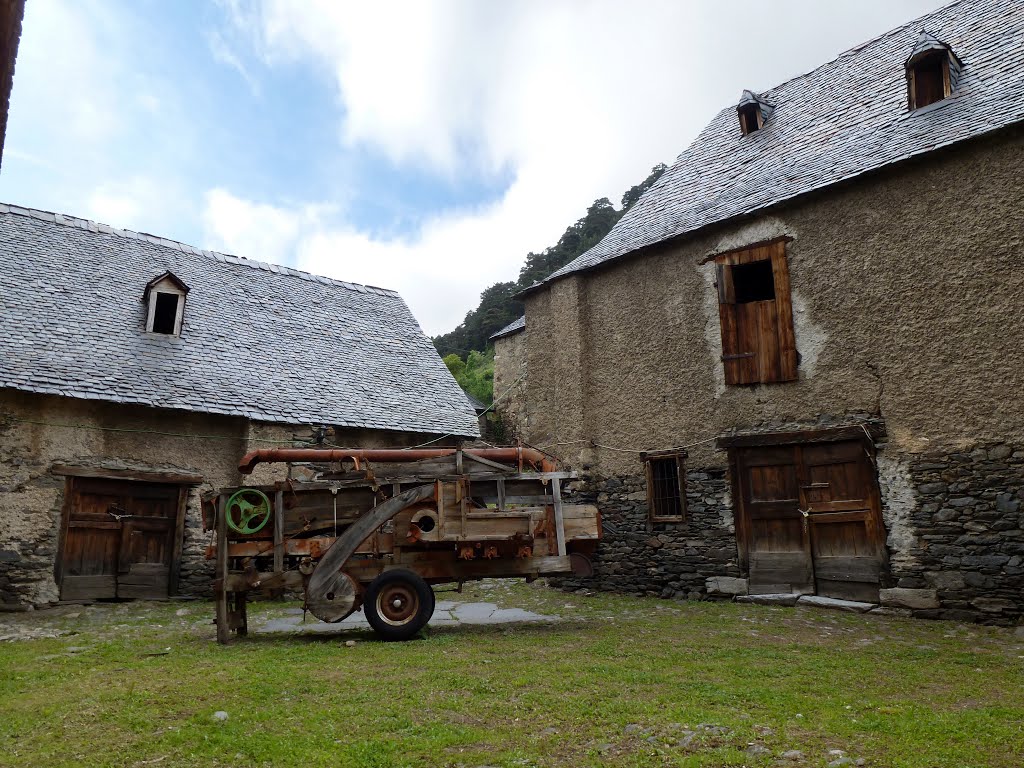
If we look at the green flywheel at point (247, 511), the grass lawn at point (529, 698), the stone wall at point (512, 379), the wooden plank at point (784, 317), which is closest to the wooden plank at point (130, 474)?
the grass lawn at point (529, 698)

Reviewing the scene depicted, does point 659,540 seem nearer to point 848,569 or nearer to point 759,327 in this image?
point 848,569

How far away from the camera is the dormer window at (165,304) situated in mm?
13375

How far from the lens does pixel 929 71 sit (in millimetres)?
11070

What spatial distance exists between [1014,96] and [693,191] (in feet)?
16.4

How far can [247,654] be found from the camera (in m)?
6.74

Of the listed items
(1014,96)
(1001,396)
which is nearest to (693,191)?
(1014,96)

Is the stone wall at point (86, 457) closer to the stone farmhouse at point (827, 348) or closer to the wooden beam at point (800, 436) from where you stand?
the stone farmhouse at point (827, 348)

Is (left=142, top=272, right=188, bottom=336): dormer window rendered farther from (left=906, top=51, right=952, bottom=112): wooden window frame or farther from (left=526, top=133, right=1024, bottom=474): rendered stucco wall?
(left=906, top=51, right=952, bottom=112): wooden window frame

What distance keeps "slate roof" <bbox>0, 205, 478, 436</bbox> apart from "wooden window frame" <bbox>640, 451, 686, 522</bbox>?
418cm

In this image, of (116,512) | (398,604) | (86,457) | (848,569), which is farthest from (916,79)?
(116,512)

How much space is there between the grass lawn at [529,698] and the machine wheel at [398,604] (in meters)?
0.27

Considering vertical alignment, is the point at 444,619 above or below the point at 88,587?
below

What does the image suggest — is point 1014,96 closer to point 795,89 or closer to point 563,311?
point 795,89

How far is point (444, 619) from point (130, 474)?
5.79 m
